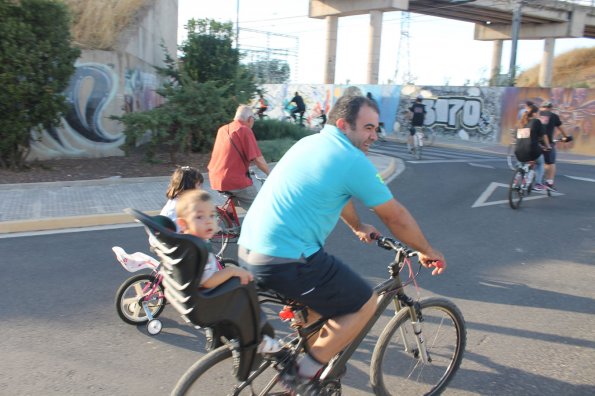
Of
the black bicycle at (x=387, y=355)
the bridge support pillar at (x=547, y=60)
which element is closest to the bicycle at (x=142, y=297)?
the black bicycle at (x=387, y=355)

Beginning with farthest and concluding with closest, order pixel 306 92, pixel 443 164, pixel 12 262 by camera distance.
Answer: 1. pixel 306 92
2. pixel 443 164
3. pixel 12 262

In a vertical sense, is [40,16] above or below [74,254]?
above

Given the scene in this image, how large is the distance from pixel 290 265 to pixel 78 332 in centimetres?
248

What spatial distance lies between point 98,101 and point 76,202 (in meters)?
4.77

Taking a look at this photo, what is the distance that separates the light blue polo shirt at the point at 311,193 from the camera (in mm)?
2791

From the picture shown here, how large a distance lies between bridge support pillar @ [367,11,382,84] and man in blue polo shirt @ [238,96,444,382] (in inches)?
1408

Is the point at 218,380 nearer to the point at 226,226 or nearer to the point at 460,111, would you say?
the point at 226,226

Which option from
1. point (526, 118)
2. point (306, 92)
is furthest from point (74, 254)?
point (306, 92)

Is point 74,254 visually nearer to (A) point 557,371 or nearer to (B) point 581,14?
(A) point 557,371

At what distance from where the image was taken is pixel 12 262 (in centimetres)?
608

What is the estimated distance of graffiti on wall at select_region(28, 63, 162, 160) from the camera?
12312mm

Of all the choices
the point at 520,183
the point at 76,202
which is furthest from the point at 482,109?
the point at 76,202

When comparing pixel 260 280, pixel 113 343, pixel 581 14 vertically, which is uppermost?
pixel 581 14

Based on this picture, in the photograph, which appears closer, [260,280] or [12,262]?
[260,280]
